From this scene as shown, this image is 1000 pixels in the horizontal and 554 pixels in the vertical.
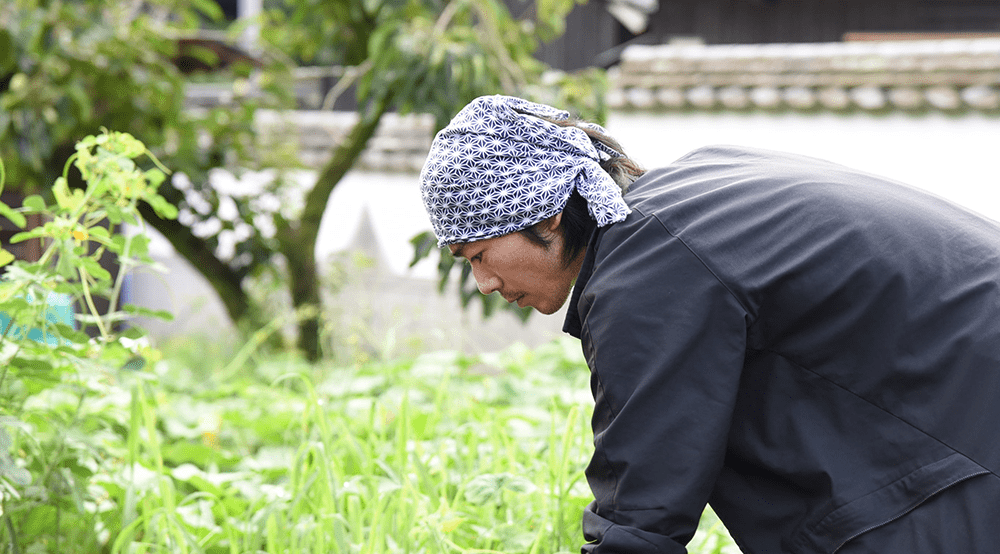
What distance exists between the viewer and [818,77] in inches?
208

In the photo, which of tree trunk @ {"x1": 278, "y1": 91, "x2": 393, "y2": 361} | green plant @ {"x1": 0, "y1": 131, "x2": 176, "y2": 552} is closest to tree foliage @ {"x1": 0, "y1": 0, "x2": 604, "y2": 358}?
tree trunk @ {"x1": 278, "y1": 91, "x2": 393, "y2": 361}

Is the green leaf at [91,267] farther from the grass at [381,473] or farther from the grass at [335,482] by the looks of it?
the grass at [381,473]

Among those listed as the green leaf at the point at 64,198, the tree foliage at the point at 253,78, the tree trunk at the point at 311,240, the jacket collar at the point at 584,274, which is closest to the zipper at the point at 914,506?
the jacket collar at the point at 584,274

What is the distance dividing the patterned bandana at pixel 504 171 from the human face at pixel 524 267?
33 mm

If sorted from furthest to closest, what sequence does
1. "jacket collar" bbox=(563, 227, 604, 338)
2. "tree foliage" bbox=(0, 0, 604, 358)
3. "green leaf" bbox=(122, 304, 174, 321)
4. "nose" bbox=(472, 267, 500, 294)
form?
"tree foliage" bbox=(0, 0, 604, 358) → "green leaf" bbox=(122, 304, 174, 321) → "nose" bbox=(472, 267, 500, 294) → "jacket collar" bbox=(563, 227, 604, 338)

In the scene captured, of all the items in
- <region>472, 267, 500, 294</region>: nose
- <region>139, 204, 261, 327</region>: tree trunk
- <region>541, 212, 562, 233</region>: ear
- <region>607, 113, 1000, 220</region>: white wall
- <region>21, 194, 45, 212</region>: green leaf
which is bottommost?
<region>139, 204, 261, 327</region>: tree trunk

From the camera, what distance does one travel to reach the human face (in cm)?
130

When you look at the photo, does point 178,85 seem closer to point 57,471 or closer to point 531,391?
point 531,391

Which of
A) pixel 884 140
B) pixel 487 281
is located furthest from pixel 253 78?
pixel 487 281

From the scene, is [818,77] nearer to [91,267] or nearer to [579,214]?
[579,214]

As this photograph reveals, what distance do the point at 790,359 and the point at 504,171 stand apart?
1.55 feet

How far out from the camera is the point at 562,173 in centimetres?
124

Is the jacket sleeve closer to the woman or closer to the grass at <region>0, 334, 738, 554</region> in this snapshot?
the woman

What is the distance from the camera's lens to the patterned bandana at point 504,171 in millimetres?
1233
